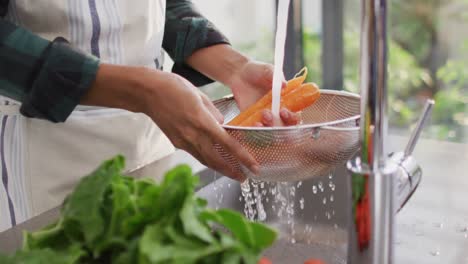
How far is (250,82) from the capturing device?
1.22 m

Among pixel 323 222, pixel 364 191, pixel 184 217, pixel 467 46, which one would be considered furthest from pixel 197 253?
pixel 467 46

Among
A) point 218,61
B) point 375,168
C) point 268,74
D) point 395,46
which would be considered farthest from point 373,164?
point 395,46

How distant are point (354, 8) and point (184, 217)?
2332 mm

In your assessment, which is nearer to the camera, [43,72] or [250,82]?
[43,72]

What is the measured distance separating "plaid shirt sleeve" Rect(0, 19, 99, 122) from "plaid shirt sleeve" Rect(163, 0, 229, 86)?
1.05 feet

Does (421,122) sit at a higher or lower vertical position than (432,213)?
higher

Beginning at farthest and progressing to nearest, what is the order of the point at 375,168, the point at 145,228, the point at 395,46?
the point at 395,46, the point at 375,168, the point at 145,228

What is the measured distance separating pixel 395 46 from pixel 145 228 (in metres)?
2.27

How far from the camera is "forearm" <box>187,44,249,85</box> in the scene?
49.0 inches

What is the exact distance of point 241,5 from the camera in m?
2.87

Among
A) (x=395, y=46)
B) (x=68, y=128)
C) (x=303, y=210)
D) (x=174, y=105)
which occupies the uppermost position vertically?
(x=174, y=105)

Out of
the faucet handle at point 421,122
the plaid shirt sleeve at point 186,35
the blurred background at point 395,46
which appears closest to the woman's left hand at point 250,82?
the plaid shirt sleeve at point 186,35

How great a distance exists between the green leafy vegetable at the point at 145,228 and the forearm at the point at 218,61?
0.61 metres

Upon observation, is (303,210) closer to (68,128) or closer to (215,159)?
(215,159)
